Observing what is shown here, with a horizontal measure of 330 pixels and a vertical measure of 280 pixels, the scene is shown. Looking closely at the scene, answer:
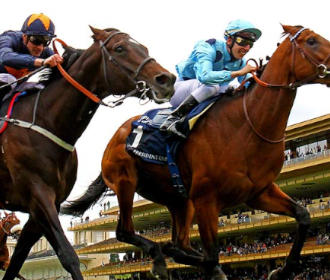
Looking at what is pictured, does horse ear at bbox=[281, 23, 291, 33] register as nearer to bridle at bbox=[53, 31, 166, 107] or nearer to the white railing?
bridle at bbox=[53, 31, 166, 107]

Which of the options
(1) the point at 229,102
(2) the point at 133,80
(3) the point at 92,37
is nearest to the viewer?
(2) the point at 133,80

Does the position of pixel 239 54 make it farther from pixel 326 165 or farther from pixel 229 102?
pixel 326 165

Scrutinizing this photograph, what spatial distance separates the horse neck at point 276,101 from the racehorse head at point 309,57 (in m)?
0.07

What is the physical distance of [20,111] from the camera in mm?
6133

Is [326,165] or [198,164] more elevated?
[198,164]

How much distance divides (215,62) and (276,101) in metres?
1.01

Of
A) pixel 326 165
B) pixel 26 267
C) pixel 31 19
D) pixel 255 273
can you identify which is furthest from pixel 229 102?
pixel 26 267

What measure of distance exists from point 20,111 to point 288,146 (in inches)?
1380

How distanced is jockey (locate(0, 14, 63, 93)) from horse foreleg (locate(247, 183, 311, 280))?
2.83 m

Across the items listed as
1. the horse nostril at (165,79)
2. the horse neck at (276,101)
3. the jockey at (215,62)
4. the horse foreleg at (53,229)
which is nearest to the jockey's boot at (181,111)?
the jockey at (215,62)

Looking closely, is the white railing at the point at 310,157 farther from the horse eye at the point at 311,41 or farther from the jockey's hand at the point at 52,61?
the jockey's hand at the point at 52,61

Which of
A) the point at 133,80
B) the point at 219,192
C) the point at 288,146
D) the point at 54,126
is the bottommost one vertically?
the point at 288,146

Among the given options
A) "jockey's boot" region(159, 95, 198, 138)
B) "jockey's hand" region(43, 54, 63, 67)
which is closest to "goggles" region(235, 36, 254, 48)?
"jockey's boot" region(159, 95, 198, 138)

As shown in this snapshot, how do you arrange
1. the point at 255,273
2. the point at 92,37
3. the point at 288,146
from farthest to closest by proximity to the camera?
1. the point at 288,146
2. the point at 255,273
3. the point at 92,37
